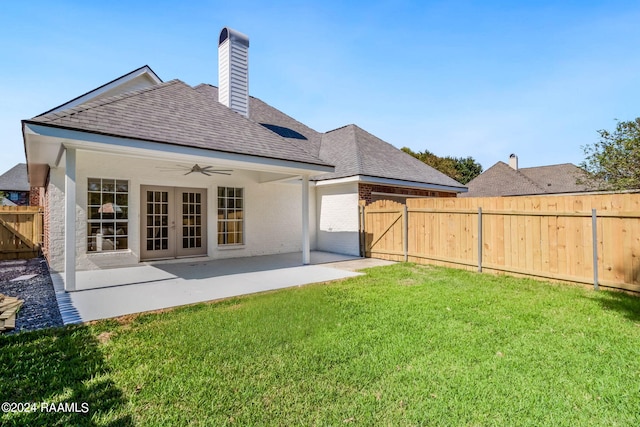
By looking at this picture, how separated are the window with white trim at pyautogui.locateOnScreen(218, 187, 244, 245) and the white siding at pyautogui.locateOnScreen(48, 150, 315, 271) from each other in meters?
0.21

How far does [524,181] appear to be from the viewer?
24656mm

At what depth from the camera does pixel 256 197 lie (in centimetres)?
1171

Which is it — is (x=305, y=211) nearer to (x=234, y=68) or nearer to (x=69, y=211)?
(x=69, y=211)

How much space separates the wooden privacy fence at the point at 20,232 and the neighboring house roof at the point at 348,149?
8.17 meters

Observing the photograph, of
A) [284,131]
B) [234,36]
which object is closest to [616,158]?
[284,131]

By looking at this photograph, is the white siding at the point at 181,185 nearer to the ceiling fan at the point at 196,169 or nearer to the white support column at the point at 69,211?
the ceiling fan at the point at 196,169

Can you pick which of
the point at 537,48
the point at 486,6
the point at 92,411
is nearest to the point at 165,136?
the point at 92,411

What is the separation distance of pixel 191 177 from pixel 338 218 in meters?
5.51

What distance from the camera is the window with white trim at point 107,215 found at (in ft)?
28.6

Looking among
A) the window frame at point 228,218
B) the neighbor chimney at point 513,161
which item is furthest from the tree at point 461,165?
the window frame at point 228,218

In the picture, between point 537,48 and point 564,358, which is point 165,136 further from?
point 537,48

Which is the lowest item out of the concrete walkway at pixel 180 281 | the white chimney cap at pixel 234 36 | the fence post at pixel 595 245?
the concrete walkway at pixel 180 281

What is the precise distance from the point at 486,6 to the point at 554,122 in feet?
37.0

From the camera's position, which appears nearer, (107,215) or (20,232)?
(107,215)
